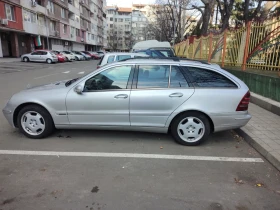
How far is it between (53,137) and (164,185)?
257 centimetres

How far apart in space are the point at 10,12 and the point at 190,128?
3019 centimetres

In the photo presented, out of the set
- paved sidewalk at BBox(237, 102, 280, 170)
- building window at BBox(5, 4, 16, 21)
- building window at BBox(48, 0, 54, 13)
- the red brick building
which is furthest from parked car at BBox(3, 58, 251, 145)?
building window at BBox(48, 0, 54, 13)

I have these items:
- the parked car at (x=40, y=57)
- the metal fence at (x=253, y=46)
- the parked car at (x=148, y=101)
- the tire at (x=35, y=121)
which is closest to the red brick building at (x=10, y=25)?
the parked car at (x=40, y=57)

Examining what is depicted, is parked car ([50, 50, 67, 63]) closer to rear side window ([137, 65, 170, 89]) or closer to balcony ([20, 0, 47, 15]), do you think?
balcony ([20, 0, 47, 15])

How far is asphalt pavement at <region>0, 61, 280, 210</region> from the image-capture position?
9.17ft

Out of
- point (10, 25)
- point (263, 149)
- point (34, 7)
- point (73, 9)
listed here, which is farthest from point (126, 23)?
point (263, 149)

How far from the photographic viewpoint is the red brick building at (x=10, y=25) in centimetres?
2588

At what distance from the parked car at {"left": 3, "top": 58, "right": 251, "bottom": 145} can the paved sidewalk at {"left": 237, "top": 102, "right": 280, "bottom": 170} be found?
488mm

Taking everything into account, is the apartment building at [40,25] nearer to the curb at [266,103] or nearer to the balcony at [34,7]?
the balcony at [34,7]

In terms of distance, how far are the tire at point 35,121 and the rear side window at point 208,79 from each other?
2786mm

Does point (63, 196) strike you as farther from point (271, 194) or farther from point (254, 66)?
point (254, 66)

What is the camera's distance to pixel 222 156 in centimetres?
409

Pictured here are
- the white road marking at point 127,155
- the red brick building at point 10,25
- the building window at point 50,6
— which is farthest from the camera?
the building window at point 50,6

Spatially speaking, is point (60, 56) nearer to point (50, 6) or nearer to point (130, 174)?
point (50, 6)
